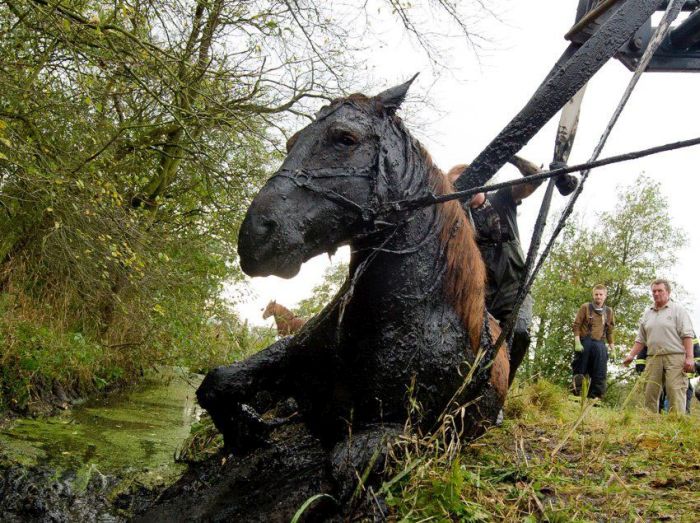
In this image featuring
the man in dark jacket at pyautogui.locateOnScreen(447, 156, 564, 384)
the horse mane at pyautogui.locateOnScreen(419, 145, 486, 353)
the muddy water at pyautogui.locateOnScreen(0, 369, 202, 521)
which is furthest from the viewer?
the man in dark jacket at pyautogui.locateOnScreen(447, 156, 564, 384)

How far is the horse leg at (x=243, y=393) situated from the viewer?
279 centimetres

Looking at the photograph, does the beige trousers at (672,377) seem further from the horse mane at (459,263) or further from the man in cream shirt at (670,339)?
the horse mane at (459,263)

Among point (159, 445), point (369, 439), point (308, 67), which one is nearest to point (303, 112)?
point (308, 67)

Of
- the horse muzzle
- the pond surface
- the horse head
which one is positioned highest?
the horse head

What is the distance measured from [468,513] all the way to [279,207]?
1301mm

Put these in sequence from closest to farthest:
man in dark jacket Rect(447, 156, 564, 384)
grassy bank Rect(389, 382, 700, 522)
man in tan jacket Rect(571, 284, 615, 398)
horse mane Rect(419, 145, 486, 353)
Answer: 1. grassy bank Rect(389, 382, 700, 522)
2. horse mane Rect(419, 145, 486, 353)
3. man in dark jacket Rect(447, 156, 564, 384)
4. man in tan jacket Rect(571, 284, 615, 398)

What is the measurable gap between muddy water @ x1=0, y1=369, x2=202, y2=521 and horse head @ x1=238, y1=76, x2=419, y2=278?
1527mm

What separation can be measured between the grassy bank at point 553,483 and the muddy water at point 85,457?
157cm

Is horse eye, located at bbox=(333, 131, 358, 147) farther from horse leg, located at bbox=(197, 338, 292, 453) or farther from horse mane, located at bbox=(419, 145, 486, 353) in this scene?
horse leg, located at bbox=(197, 338, 292, 453)

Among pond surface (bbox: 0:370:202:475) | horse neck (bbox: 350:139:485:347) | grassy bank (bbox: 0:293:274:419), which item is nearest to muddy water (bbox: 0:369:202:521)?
pond surface (bbox: 0:370:202:475)

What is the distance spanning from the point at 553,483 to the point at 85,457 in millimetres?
2795

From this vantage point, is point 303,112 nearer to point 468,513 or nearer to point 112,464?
point 112,464

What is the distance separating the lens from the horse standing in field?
7.52ft

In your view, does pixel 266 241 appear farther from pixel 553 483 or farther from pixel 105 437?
pixel 105 437
